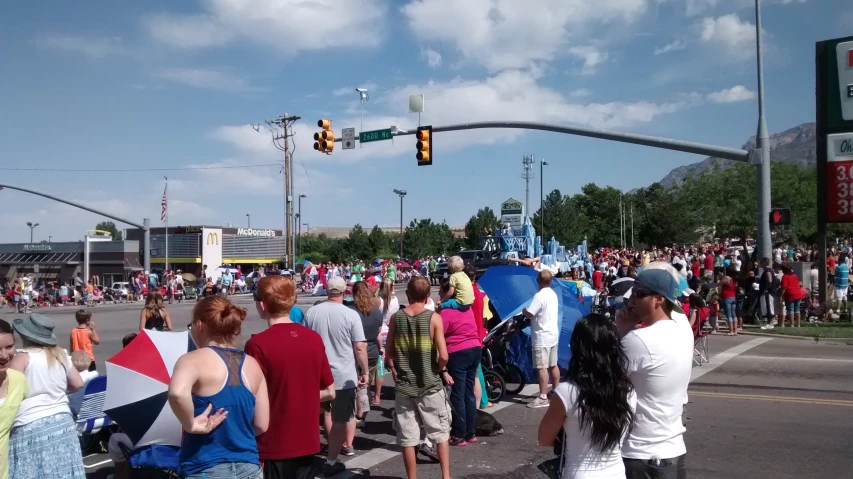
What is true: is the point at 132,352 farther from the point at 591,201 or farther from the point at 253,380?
the point at 591,201

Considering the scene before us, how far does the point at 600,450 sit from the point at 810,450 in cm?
505

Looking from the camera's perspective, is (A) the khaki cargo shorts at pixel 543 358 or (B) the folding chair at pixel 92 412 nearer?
(B) the folding chair at pixel 92 412

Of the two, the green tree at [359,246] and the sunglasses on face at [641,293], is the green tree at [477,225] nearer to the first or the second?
the green tree at [359,246]

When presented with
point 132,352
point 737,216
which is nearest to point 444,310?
point 132,352

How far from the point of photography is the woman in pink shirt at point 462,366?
677cm

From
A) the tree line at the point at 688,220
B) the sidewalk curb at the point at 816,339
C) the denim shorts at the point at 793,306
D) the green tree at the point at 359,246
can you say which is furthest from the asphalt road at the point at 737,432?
the green tree at the point at 359,246

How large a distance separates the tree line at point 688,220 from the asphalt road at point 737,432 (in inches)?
833

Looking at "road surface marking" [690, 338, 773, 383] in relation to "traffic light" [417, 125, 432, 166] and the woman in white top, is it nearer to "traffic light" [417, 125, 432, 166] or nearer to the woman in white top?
the woman in white top

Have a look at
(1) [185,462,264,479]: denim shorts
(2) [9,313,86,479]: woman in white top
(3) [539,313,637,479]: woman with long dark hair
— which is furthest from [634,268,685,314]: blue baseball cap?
(2) [9,313,86,479]: woman in white top

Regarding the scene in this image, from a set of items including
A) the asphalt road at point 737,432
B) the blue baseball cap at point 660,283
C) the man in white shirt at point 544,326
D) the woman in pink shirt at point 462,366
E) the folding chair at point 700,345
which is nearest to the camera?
the blue baseball cap at point 660,283

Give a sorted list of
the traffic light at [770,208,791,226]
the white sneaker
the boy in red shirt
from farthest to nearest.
A: the traffic light at [770,208,791,226]
the white sneaker
the boy in red shirt

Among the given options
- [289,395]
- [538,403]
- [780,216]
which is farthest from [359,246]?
[289,395]

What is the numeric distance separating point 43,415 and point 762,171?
1660cm

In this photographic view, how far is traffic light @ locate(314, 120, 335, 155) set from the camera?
1955cm
